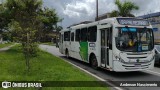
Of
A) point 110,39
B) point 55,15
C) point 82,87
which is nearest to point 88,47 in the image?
point 110,39

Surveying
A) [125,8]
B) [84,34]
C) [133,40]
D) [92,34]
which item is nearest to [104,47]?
[133,40]

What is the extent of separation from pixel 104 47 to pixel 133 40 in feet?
5.58

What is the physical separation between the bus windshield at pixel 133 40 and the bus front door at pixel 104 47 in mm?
988

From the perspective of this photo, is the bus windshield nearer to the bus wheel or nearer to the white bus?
the white bus

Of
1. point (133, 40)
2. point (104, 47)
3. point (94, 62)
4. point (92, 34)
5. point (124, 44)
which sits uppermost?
point (92, 34)

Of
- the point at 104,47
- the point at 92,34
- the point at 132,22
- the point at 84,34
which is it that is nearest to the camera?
the point at 132,22

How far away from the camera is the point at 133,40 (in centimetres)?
1285

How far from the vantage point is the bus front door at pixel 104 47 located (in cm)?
1348

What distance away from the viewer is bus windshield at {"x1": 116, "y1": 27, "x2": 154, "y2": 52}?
1267cm

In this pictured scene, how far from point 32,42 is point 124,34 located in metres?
4.52

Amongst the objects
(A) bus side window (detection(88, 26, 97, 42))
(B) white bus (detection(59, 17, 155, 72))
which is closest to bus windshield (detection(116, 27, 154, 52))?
(B) white bus (detection(59, 17, 155, 72))

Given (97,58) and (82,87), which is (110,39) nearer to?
(97,58)

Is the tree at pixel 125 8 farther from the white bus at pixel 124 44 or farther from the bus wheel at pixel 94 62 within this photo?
the white bus at pixel 124 44

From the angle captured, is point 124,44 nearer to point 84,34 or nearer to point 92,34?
point 92,34
